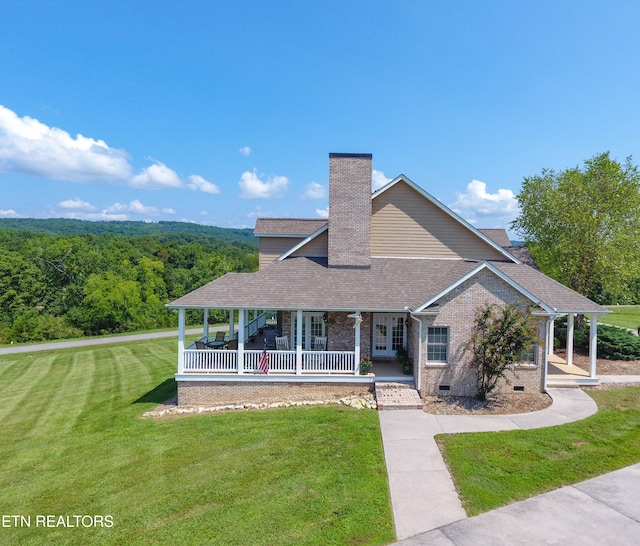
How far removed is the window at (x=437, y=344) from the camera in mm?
13242

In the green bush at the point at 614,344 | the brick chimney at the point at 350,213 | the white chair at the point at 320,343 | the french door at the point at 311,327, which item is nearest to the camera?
the white chair at the point at 320,343

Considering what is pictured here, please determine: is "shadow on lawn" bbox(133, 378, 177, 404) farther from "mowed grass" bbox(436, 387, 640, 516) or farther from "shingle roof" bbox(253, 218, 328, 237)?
"mowed grass" bbox(436, 387, 640, 516)

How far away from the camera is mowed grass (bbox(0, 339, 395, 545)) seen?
22.5 ft

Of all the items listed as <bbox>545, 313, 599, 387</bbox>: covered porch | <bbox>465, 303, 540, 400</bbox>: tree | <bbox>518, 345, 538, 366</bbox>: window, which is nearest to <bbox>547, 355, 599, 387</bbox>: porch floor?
<bbox>545, 313, 599, 387</bbox>: covered porch

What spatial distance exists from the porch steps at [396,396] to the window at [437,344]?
1343 mm

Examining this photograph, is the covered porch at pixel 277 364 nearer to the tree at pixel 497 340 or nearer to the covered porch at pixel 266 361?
the covered porch at pixel 266 361

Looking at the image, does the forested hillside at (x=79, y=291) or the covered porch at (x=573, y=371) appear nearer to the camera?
the covered porch at (x=573, y=371)

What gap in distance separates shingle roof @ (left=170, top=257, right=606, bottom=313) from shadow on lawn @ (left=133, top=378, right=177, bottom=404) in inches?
184

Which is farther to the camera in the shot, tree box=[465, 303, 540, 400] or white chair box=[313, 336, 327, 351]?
white chair box=[313, 336, 327, 351]

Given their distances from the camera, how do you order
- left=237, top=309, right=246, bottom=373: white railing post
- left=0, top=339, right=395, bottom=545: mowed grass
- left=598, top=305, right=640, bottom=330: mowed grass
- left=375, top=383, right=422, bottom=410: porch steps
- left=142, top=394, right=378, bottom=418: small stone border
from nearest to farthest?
left=0, top=339, right=395, bottom=545: mowed grass, left=375, top=383, right=422, bottom=410: porch steps, left=142, top=394, right=378, bottom=418: small stone border, left=237, top=309, right=246, bottom=373: white railing post, left=598, top=305, right=640, bottom=330: mowed grass

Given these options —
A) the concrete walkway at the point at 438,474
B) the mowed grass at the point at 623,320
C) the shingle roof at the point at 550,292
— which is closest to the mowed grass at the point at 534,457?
the concrete walkway at the point at 438,474

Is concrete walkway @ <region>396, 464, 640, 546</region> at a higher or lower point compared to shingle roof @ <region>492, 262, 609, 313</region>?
lower

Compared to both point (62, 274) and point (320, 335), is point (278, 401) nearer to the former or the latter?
point (320, 335)

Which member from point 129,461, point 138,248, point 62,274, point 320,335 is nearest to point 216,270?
point 62,274
